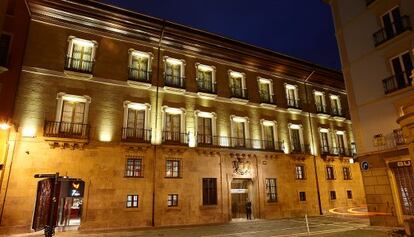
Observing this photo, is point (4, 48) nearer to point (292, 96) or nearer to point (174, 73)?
point (174, 73)

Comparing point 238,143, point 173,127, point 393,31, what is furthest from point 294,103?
point 173,127

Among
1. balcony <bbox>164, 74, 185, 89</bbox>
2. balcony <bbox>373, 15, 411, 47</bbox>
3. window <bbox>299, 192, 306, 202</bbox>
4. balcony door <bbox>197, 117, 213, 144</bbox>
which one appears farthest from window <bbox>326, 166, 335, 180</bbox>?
balcony <bbox>164, 74, 185, 89</bbox>

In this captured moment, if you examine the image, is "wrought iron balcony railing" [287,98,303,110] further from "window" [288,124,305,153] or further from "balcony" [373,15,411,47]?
"balcony" [373,15,411,47]

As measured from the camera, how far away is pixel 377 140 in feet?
56.8

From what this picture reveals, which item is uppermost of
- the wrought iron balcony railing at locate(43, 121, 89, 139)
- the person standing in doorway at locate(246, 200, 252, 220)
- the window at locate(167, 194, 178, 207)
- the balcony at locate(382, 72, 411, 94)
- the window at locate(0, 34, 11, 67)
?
the window at locate(0, 34, 11, 67)

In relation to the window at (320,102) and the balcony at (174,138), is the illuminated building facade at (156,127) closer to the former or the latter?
the balcony at (174,138)

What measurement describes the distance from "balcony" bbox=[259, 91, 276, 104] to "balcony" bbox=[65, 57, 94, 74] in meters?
15.5

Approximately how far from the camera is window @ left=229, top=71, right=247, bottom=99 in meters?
25.0

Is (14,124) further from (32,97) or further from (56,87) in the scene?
(56,87)

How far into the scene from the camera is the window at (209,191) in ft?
68.8

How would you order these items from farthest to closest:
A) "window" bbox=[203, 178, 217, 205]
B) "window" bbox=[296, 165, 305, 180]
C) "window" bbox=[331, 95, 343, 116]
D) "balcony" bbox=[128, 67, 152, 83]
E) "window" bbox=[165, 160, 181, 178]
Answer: "window" bbox=[331, 95, 343, 116]
"window" bbox=[296, 165, 305, 180]
"window" bbox=[203, 178, 217, 205]
"balcony" bbox=[128, 67, 152, 83]
"window" bbox=[165, 160, 181, 178]

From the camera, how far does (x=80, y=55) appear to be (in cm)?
1956

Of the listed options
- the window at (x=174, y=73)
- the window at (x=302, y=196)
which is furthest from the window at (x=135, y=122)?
the window at (x=302, y=196)

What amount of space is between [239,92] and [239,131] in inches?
149
